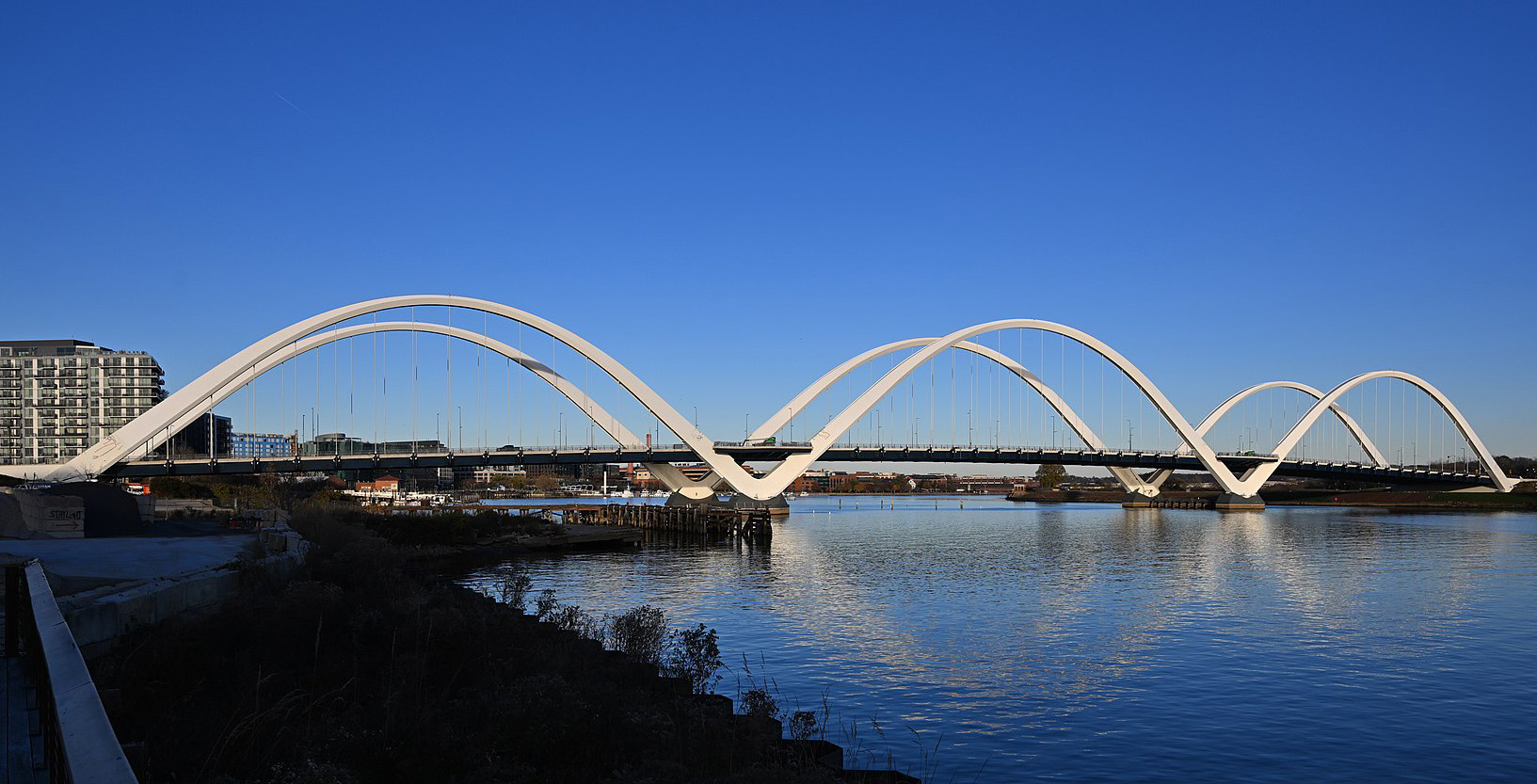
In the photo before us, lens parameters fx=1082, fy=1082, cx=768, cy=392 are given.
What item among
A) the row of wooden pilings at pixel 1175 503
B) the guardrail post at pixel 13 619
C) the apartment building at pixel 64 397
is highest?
the apartment building at pixel 64 397

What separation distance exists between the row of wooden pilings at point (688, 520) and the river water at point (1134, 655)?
18.1 metres

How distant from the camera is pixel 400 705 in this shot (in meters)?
11.8

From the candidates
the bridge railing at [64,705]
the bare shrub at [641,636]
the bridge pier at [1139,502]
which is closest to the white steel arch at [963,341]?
the bridge pier at [1139,502]

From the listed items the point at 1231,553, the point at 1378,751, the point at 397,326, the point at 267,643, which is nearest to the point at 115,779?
the point at 267,643

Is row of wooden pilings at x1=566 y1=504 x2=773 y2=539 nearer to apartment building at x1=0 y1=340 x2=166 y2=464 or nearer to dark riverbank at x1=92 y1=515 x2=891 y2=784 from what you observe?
dark riverbank at x1=92 y1=515 x2=891 y2=784

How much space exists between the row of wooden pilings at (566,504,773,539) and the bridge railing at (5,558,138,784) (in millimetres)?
61123

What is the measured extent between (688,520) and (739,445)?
794 cm

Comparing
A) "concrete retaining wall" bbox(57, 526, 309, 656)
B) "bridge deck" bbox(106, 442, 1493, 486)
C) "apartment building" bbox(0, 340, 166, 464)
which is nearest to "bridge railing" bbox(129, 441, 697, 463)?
"bridge deck" bbox(106, 442, 1493, 486)

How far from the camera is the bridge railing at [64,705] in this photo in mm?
4191

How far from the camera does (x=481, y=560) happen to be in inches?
2053

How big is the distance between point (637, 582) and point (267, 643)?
26494 mm

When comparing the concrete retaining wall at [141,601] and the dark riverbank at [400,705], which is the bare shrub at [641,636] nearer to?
the dark riverbank at [400,705]

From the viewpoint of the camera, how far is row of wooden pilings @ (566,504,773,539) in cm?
7244

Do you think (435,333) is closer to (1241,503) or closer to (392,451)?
(392,451)
